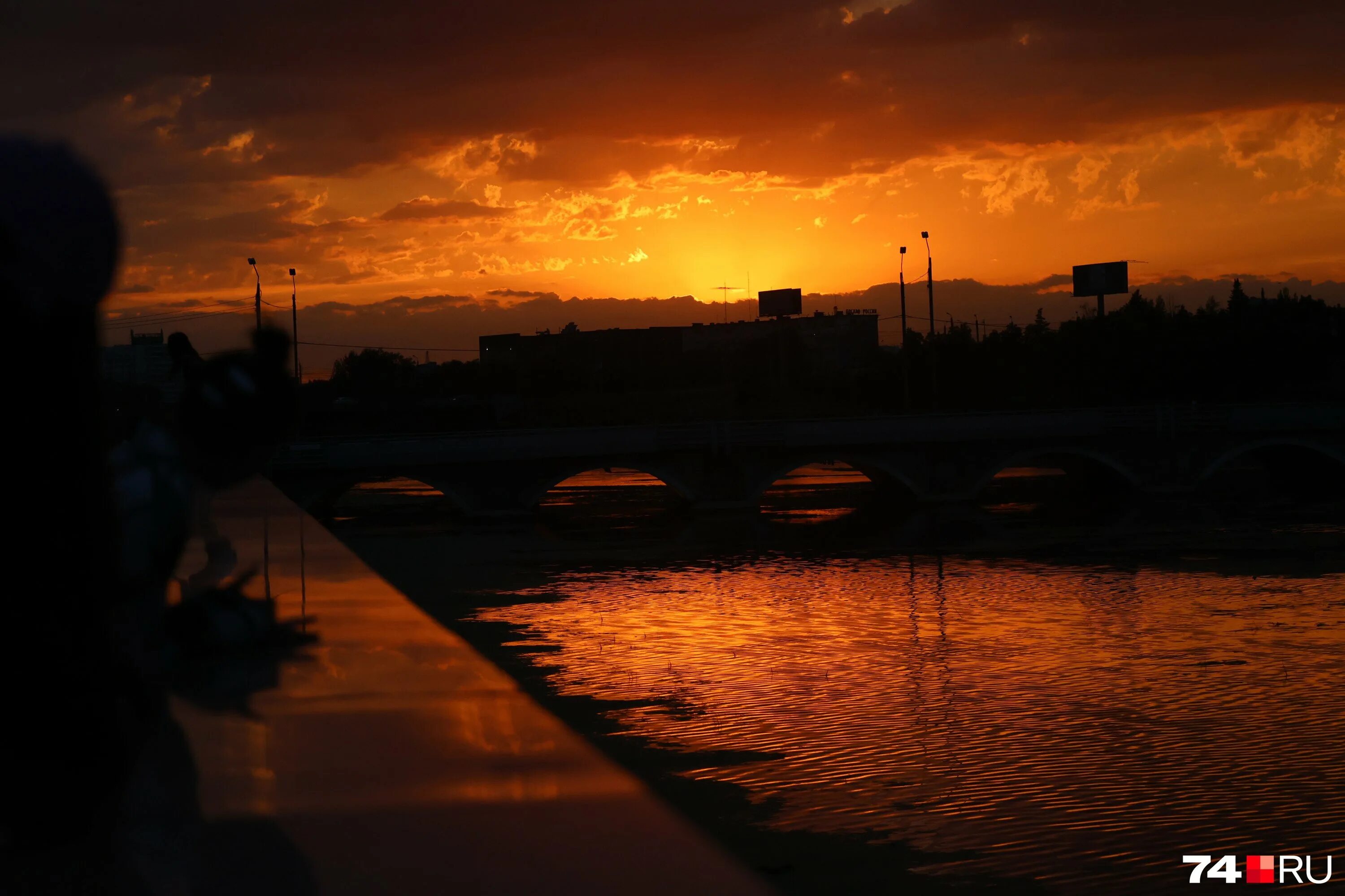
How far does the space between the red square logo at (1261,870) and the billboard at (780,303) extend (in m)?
105

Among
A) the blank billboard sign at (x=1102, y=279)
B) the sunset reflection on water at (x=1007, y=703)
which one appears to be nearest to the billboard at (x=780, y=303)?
the blank billboard sign at (x=1102, y=279)

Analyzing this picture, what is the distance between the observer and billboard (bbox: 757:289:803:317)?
372 ft

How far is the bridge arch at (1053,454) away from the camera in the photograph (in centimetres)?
5028

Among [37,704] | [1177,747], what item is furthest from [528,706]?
[37,704]

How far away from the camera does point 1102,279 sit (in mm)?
92375

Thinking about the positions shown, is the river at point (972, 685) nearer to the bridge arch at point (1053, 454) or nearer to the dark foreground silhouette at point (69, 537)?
the dark foreground silhouette at point (69, 537)

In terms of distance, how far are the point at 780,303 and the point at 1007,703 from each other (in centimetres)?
10100

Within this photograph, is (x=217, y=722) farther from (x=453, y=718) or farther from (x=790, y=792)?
(x=790, y=792)

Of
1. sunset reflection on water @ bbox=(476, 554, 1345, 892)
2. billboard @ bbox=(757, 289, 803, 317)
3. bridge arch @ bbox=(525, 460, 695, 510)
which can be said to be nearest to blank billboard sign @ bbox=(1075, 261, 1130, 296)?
billboard @ bbox=(757, 289, 803, 317)

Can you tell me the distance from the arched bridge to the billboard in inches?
2348

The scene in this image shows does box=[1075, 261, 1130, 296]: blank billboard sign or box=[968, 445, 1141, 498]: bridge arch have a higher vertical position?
box=[1075, 261, 1130, 296]: blank billboard sign

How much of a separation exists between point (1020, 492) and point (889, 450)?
417 inches

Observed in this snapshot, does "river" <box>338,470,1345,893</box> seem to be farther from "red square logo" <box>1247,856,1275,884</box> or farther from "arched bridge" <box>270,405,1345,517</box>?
"arched bridge" <box>270,405,1345,517</box>

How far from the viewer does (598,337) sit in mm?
125000
